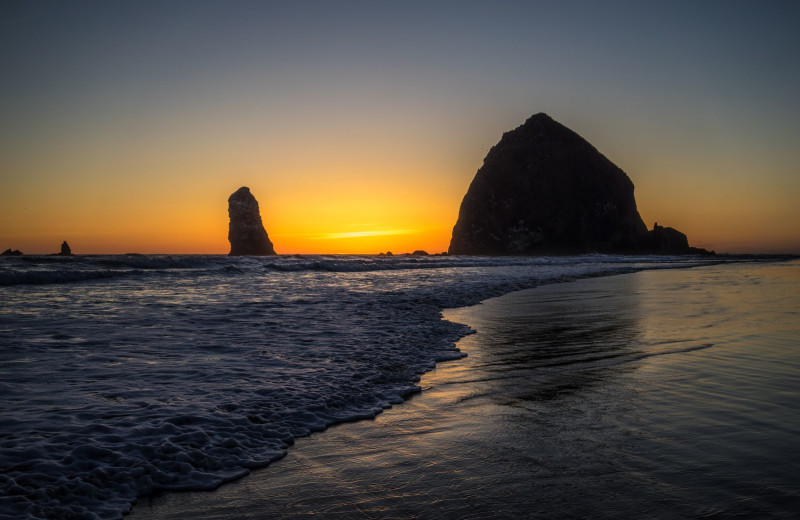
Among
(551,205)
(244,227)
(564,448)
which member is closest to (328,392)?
(564,448)

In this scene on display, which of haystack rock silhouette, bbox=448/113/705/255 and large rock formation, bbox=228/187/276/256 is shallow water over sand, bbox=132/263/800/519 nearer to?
large rock formation, bbox=228/187/276/256

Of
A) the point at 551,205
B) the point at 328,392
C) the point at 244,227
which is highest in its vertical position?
the point at 551,205

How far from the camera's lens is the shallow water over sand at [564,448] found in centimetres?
256

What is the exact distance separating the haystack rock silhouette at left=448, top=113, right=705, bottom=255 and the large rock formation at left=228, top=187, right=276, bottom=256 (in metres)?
48.0

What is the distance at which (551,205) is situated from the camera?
363ft

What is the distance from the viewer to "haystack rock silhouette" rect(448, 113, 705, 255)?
107750 mm

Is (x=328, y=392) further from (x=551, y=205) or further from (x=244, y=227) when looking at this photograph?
(x=551, y=205)

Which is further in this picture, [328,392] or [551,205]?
[551,205]

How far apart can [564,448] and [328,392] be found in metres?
Result: 2.44

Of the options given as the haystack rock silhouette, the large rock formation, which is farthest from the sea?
the haystack rock silhouette

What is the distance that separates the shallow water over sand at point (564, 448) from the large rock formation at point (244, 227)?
104 m

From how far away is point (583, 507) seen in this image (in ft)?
8.13

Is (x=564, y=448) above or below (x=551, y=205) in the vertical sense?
below

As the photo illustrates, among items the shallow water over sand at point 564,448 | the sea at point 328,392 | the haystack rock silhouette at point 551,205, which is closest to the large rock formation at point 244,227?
the haystack rock silhouette at point 551,205
